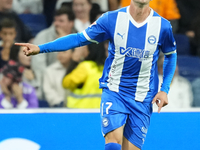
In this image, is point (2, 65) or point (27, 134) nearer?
point (27, 134)

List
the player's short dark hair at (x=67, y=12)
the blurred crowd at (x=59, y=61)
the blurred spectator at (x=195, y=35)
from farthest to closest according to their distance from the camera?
1. the blurred spectator at (x=195, y=35)
2. the player's short dark hair at (x=67, y=12)
3. the blurred crowd at (x=59, y=61)

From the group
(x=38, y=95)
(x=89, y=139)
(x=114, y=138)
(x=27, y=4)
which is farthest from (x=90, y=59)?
(x=114, y=138)

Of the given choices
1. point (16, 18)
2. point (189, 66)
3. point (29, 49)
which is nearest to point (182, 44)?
point (189, 66)

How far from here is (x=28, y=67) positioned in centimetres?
448

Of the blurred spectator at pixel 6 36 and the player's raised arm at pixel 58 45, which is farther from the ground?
the player's raised arm at pixel 58 45

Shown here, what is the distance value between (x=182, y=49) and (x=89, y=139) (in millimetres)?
2644

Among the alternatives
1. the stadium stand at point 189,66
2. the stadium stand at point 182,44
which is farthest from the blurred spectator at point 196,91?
the stadium stand at point 182,44

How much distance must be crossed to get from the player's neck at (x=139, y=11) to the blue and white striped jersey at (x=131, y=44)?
0.09ft

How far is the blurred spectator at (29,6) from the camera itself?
5.12 metres

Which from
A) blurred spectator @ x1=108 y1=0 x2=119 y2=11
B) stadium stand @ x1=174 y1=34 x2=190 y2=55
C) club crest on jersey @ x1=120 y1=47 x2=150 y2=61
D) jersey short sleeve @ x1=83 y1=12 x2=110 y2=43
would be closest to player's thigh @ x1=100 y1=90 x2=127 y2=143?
club crest on jersey @ x1=120 y1=47 x2=150 y2=61

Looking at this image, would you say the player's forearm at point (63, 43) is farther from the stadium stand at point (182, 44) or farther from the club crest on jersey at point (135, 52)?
the stadium stand at point (182, 44)

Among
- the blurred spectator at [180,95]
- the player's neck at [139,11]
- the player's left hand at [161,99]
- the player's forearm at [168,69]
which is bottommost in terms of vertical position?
the blurred spectator at [180,95]

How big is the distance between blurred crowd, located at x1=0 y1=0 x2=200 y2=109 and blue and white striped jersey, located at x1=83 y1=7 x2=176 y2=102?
139 cm

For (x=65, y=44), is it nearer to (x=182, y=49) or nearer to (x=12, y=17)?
(x=12, y=17)
